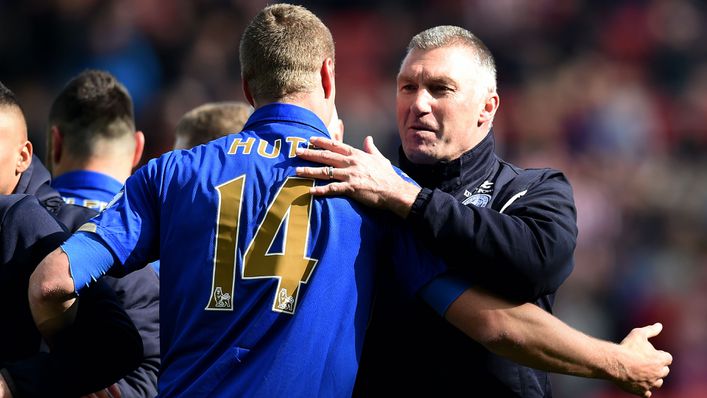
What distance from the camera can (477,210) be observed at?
375 cm

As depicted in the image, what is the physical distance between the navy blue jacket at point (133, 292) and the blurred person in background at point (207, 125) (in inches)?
40.6

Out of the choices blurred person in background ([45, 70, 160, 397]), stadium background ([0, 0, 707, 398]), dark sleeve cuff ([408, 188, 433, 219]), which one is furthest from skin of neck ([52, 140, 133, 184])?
stadium background ([0, 0, 707, 398])

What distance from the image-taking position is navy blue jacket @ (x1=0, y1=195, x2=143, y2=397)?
145 inches

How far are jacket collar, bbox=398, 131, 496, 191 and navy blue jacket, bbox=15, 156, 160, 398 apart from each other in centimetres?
116

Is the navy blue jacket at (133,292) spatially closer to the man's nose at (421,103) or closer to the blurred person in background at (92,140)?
the blurred person in background at (92,140)

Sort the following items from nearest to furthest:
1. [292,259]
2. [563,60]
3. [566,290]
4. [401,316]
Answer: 1. [292,259]
2. [401,316]
3. [566,290]
4. [563,60]

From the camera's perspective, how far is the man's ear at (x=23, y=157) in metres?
4.19

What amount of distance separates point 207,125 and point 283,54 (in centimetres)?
190

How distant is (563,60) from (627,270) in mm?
3316

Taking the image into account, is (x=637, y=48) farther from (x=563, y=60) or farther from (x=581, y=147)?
(x=581, y=147)

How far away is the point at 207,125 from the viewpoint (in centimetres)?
564

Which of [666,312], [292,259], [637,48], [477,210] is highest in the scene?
[637,48]

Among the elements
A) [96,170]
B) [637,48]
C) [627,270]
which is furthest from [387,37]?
[96,170]

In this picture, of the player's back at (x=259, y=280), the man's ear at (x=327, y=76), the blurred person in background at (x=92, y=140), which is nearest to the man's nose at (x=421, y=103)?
the man's ear at (x=327, y=76)
